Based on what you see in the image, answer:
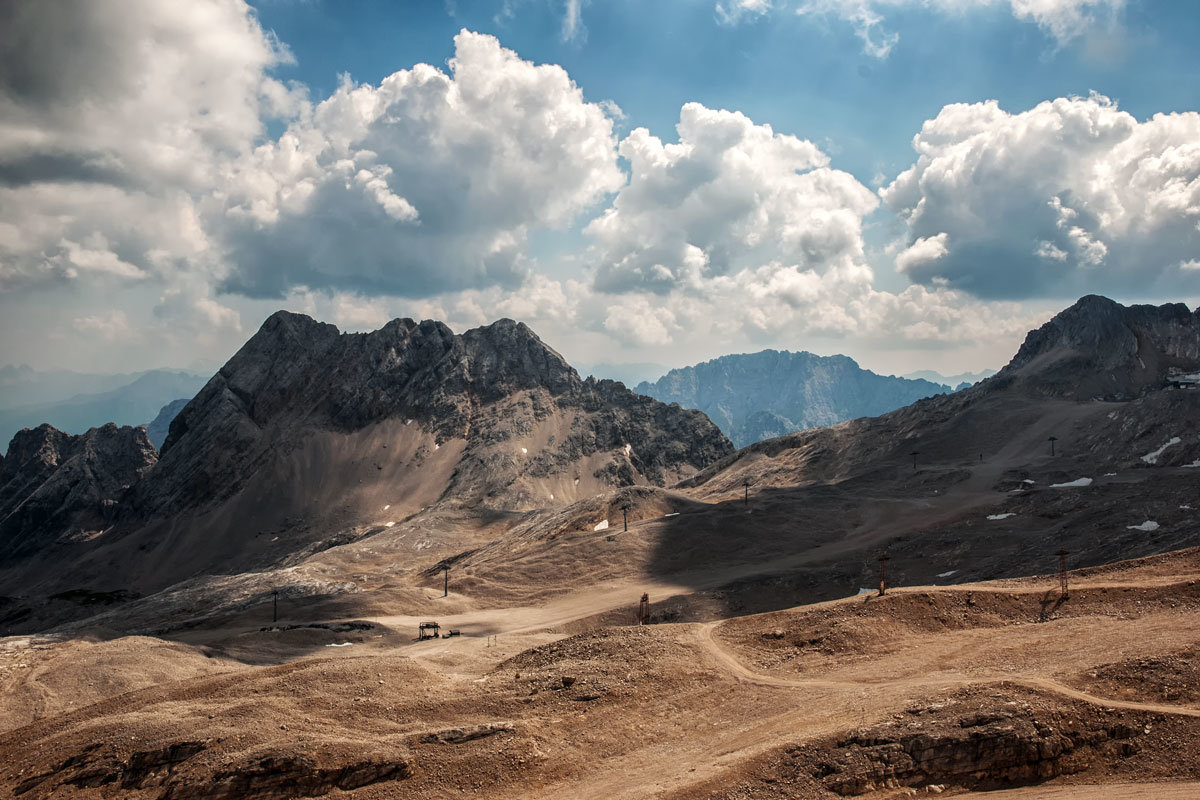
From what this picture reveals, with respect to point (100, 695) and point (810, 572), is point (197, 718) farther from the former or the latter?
point (810, 572)

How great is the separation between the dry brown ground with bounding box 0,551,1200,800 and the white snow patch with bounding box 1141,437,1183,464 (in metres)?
82.3

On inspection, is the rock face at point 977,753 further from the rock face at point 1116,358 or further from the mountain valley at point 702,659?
the rock face at point 1116,358

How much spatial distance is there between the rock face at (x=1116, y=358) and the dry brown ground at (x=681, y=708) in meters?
159

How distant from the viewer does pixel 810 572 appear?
7775 cm

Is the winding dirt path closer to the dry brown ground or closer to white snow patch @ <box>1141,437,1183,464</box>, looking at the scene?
the dry brown ground

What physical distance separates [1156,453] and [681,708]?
11188cm

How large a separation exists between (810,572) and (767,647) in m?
41.0

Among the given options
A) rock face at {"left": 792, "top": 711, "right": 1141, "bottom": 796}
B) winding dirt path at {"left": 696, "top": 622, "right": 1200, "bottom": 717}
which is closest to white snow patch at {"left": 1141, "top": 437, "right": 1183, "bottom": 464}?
winding dirt path at {"left": 696, "top": 622, "right": 1200, "bottom": 717}

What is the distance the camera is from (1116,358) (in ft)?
611

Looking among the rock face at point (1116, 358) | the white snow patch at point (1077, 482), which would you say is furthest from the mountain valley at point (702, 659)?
the rock face at point (1116, 358)

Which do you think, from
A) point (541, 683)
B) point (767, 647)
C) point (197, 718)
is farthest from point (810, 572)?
point (197, 718)

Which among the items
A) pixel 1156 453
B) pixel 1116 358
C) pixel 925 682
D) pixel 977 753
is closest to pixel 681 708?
pixel 925 682

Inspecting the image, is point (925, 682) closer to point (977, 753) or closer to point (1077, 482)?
point (977, 753)

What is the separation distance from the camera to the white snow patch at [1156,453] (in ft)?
363
